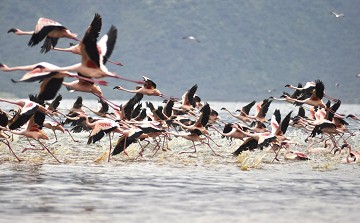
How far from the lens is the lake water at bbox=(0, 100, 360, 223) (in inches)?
498

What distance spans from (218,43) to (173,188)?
13303 centimetres

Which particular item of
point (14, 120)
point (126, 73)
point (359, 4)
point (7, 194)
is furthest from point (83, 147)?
point (359, 4)

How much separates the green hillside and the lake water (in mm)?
104412

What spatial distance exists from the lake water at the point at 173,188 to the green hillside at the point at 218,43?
104 meters

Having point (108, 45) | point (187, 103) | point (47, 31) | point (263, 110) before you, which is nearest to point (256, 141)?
point (187, 103)

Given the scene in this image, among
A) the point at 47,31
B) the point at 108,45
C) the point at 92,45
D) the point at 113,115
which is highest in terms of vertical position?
the point at 47,31

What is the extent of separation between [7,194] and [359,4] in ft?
521

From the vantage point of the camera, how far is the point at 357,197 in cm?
1470

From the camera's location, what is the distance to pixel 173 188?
50.9ft

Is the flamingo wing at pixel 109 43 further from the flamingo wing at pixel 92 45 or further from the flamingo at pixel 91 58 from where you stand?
the flamingo wing at pixel 92 45

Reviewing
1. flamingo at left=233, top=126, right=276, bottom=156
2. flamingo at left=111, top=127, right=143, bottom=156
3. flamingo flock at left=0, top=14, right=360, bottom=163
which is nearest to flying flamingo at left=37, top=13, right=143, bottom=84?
flamingo flock at left=0, top=14, right=360, bottom=163

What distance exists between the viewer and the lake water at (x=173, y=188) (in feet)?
41.5

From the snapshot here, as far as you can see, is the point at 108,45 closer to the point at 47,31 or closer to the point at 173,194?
the point at 47,31

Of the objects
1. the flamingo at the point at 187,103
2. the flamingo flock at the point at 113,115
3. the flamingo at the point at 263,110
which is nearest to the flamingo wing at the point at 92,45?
the flamingo flock at the point at 113,115
